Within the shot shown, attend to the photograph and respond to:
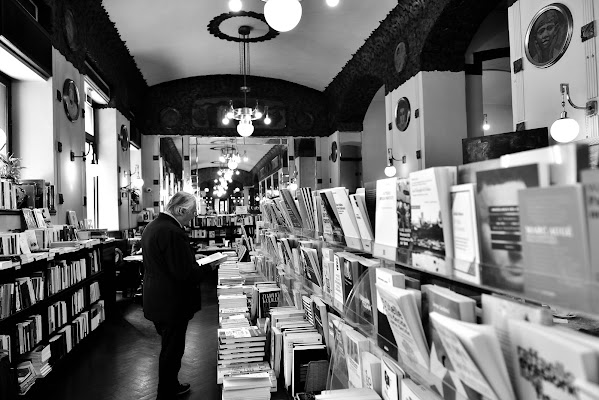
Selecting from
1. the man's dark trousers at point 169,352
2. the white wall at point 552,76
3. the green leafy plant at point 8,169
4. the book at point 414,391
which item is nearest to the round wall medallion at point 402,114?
the white wall at point 552,76

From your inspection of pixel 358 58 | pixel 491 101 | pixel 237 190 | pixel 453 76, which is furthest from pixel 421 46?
pixel 237 190

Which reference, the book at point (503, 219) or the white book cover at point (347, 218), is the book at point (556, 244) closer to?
the book at point (503, 219)

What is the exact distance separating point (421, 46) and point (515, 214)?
7230 millimetres

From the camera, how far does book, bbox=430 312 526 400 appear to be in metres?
0.80

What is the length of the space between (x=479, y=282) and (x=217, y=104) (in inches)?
488

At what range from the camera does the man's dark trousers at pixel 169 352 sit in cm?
338

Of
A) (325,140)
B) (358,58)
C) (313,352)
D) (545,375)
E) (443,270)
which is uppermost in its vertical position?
(358,58)

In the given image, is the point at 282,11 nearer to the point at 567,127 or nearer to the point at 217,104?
the point at 567,127

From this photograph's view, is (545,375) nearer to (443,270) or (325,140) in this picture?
(443,270)

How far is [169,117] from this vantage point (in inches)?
492

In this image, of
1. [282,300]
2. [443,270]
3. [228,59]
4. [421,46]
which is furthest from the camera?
[228,59]

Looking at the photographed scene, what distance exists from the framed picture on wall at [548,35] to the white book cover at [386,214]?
4.07m

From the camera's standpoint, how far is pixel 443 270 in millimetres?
1130

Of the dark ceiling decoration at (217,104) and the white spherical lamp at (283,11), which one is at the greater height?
the dark ceiling decoration at (217,104)
